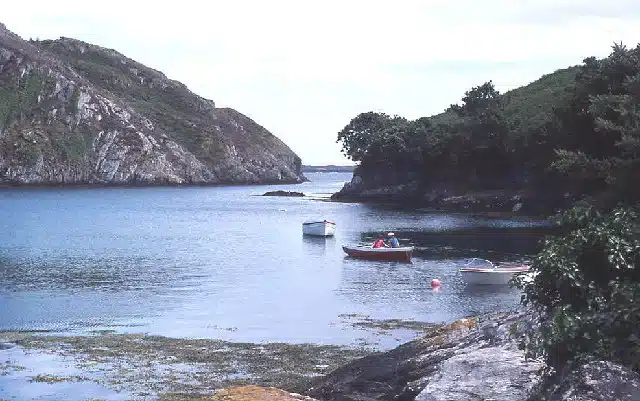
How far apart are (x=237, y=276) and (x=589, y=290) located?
139ft

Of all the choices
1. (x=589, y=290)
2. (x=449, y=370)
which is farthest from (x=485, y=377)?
(x=589, y=290)

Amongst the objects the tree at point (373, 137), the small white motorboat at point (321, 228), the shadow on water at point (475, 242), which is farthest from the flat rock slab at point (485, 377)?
the tree at point (373, 137)

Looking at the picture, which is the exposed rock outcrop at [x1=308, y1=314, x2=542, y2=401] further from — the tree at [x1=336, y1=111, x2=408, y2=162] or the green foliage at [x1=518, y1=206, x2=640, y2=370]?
the tree at [x1=336, y1=111, x2=408, y2=162]

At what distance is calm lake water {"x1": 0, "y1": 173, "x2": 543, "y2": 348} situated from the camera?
38.2 meters

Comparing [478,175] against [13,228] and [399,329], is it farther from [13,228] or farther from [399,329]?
[399,329]

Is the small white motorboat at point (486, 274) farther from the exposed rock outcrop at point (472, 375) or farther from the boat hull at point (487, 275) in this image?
the exposed rock outcrop at point (472, 375)

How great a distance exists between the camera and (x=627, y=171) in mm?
43000

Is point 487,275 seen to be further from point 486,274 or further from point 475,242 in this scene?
point 475,242

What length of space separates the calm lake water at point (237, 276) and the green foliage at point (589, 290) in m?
16.5

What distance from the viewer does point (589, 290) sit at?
16000 mm

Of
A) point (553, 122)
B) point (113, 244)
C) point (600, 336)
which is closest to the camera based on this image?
point (600, 336)

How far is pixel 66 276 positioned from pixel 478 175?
96187 mm

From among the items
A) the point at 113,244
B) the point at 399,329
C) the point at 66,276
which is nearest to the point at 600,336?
→ the point at 399,329

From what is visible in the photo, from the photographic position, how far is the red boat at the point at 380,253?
64.8 metres
